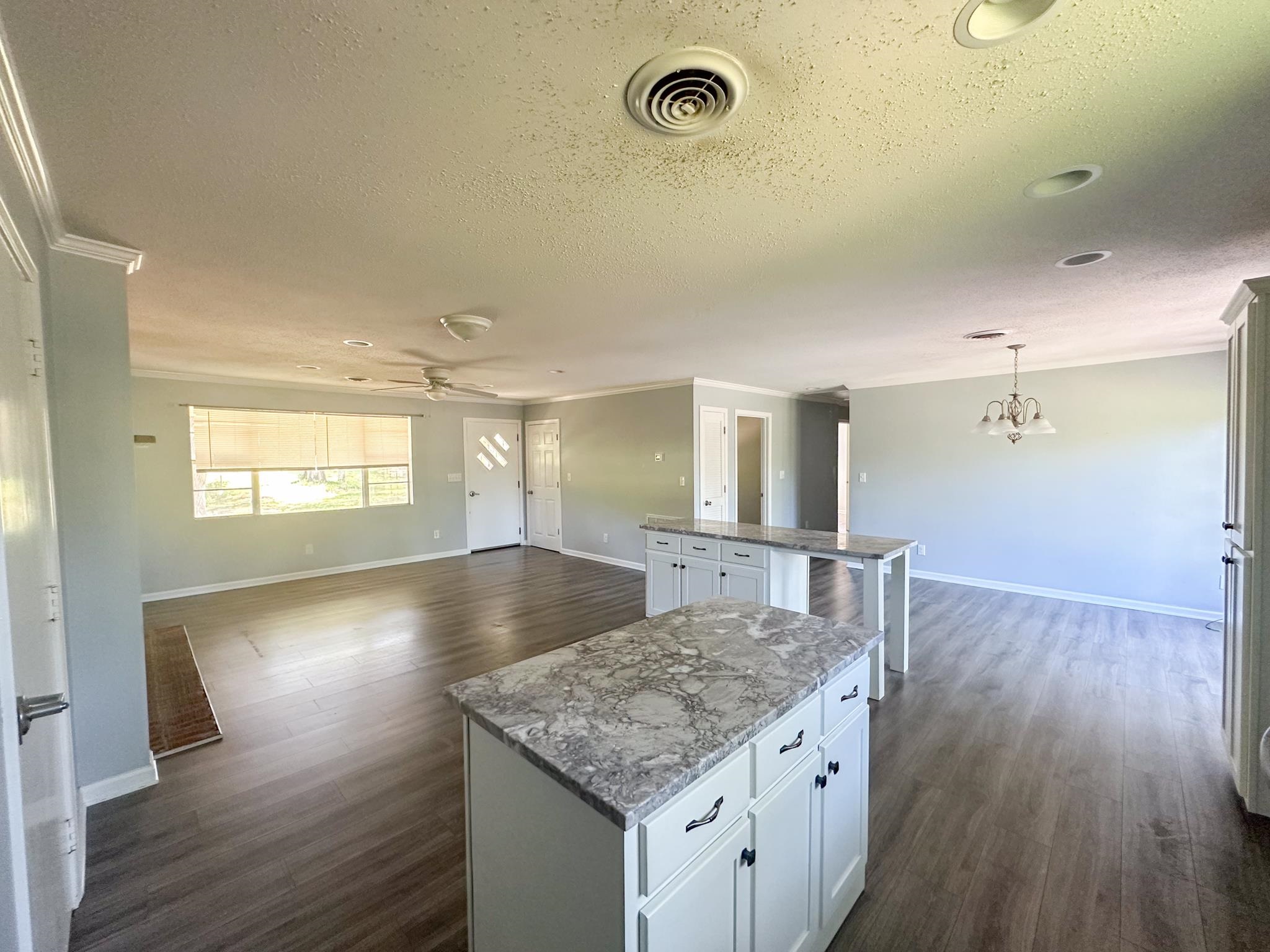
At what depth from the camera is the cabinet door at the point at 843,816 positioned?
1.48 meters

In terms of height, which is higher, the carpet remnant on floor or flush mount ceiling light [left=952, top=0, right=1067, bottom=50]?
flush mount ceiling light [left=952, top=0, right=1067, bottom=50]

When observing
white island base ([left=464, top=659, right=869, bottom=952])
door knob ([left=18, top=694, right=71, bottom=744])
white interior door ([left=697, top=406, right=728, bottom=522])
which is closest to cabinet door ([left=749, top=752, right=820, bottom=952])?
white island base ([left=464, top=659, right=869, bottom=952])

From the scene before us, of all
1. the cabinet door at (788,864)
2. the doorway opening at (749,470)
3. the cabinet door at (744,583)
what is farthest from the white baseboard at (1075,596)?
the cabinet door at (788,864)

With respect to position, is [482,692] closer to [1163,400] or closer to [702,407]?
[702,407]

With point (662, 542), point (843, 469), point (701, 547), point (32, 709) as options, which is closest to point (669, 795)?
point (32, 709)

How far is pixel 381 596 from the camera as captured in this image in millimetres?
5348

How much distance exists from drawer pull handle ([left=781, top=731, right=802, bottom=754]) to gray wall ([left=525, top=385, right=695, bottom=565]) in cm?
468

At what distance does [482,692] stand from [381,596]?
467 centimetres

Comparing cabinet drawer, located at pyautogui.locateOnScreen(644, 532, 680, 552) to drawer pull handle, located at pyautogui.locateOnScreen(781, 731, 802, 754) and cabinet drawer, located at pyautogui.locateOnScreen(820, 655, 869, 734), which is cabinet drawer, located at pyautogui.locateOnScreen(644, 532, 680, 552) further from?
drawer pull handle, located at pyautogui.locateOnScreen(781, 731, 802, 754)

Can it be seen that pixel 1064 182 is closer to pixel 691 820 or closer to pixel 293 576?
pixel 691 820

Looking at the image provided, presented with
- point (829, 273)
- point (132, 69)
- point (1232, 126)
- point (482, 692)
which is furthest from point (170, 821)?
point (1232, 126)

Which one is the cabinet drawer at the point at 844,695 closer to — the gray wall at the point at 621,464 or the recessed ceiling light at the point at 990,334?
the recessed ceiling light at the point at 990,334

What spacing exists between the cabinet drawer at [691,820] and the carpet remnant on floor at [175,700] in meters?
2.95

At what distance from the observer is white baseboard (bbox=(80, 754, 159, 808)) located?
2154 millimetres
